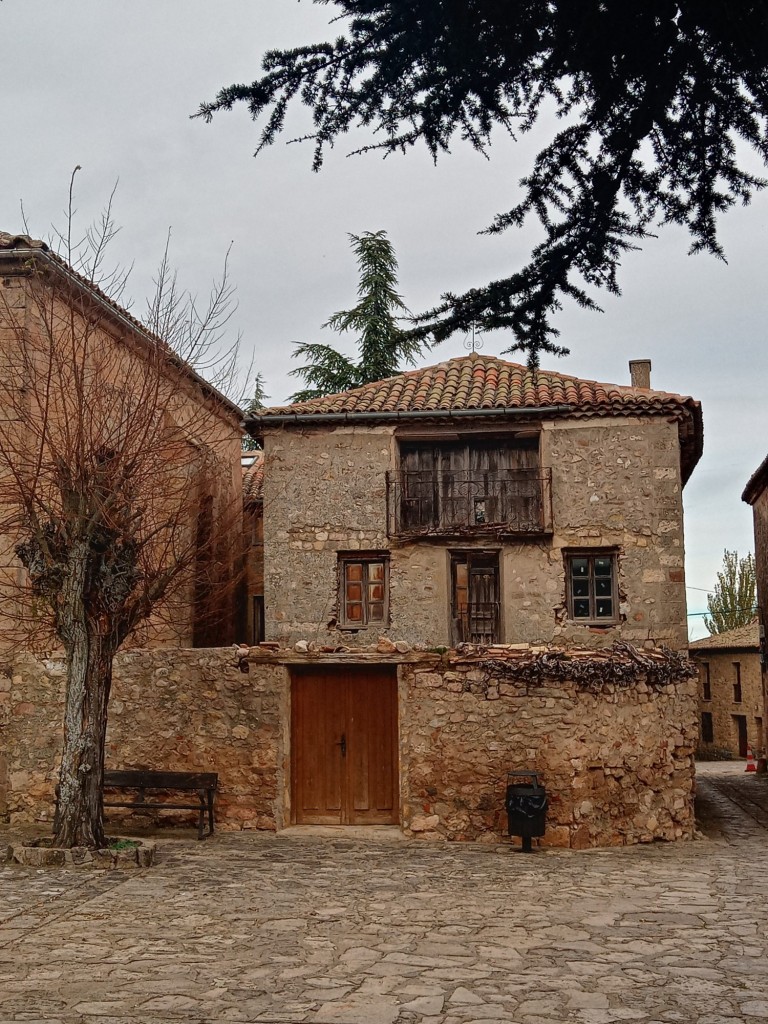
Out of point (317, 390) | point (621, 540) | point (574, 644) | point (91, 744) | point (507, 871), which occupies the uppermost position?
point (317, 390)

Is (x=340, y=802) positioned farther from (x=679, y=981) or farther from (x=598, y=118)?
(x=598, y=118)

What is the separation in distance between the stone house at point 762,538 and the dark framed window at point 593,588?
849 cm

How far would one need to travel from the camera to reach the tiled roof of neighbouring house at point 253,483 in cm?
2186

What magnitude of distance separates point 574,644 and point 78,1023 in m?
12.7

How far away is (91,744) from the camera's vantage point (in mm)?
11039

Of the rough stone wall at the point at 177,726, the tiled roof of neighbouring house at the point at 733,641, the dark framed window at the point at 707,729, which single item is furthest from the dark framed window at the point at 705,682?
the rough stone wall at the point at 177,726

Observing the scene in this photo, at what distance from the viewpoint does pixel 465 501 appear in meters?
17.9

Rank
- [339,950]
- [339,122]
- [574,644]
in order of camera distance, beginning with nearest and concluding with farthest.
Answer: [339,122] < [339,950] < [574,644]

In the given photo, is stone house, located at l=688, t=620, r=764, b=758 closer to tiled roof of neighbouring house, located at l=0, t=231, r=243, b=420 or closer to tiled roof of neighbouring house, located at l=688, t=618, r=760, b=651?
tiled roof of neighbouring house, located at l=688, t=618, r=760, b=651

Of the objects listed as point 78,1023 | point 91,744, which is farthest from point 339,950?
point 91,744

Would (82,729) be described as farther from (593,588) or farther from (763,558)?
(763,558)

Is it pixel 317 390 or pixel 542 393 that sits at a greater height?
pixel 317 390

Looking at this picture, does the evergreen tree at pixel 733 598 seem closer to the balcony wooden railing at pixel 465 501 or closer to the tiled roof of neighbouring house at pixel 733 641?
the tiled roof of neighbouring house at pixel 733 641

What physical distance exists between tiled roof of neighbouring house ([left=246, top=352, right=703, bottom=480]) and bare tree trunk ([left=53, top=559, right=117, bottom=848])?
744 cm
